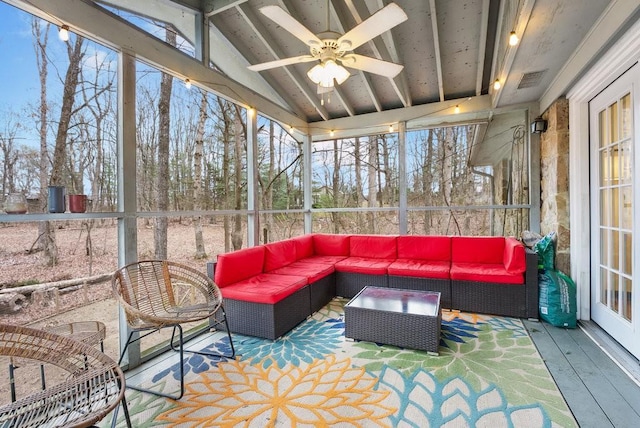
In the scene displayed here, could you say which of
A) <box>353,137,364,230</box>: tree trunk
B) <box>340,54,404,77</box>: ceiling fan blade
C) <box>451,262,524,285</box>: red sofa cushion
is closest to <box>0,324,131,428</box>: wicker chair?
<box>340,54,404,77</box>: ceiling fan blade

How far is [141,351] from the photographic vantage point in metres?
2.81

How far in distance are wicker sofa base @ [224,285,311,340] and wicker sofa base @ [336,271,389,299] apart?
112 cm

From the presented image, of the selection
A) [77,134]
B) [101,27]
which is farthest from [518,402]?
[101,27]

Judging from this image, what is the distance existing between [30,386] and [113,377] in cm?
142

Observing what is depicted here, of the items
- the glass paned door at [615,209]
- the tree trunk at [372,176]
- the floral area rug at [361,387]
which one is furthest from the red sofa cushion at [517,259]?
the tree trunk at [372,176]

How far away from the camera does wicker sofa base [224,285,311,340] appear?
2.99 metres

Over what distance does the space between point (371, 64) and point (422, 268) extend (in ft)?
8.17

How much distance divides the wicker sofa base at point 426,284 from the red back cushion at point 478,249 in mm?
636

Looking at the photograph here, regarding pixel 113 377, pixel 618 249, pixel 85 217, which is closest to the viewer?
pixel 113 377

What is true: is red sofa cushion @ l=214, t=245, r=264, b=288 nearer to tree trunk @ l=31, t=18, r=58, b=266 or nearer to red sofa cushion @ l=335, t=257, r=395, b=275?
red sofa cushion @ l=335, t=257, r=395, b=275

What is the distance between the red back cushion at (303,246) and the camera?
15.2 ft

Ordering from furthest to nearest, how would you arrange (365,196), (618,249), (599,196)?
(365,196) → (599,196) → (618,249)

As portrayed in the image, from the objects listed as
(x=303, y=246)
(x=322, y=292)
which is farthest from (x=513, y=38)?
(x=303, y=246)

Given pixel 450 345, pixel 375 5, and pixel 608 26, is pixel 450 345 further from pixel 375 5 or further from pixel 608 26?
pixel 375 5
